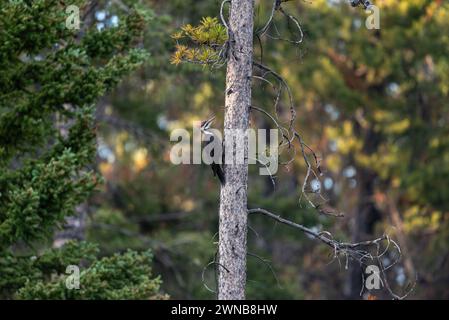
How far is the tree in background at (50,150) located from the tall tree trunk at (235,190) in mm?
2671

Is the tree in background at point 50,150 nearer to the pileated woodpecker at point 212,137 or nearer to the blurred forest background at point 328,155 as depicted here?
the pileated woodpecker at point 212,137

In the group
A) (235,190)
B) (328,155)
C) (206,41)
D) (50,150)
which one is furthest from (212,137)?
(328,155)

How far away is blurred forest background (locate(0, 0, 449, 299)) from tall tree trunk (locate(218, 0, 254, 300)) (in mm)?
8328

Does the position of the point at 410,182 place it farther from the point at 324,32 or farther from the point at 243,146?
the point at 243,146

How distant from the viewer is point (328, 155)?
29266mm

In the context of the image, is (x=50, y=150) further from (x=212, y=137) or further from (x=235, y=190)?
(x=235, y=190)

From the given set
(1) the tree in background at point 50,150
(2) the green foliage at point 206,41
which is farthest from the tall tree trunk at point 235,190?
(1) the tree in background at point 50,150

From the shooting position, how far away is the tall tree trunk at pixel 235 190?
31.1ft

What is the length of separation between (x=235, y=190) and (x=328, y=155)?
65.6 ft

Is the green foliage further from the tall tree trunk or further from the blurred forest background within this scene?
the blurred forest background

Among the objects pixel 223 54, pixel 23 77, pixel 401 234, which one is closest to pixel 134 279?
pixel 23 77

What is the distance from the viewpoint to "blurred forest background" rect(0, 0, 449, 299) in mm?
19844

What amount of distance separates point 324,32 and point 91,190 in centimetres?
1258
